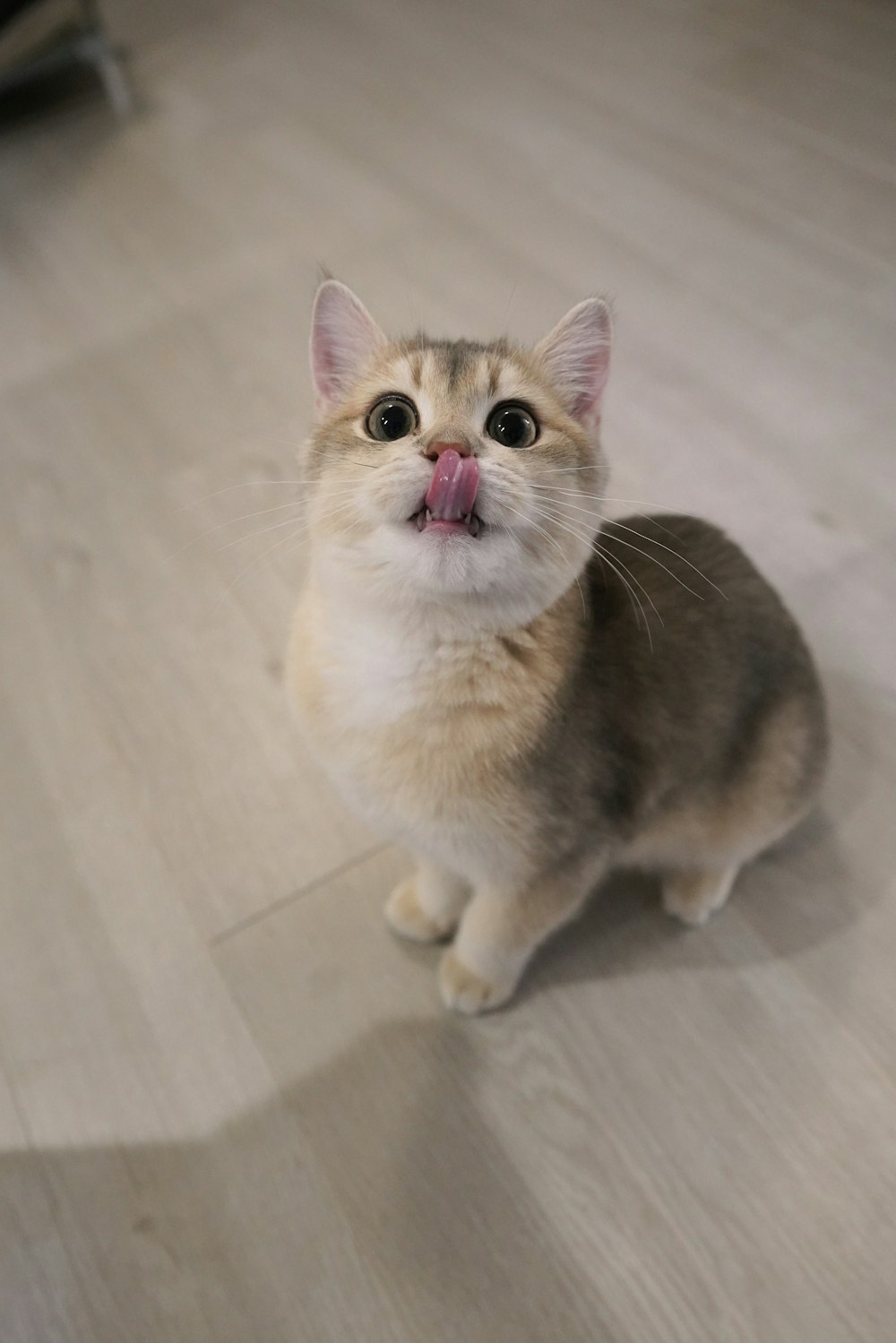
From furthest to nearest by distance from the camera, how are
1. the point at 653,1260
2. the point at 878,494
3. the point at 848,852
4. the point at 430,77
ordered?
the point at 430,77 < the point at 878,494 < the point at 848,852 < the point at 653,1260

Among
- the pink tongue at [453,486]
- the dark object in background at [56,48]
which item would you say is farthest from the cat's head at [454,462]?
the dark object in background at [56,48]

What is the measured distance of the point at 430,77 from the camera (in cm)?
246

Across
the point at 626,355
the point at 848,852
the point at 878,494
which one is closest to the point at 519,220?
the point at 626,355

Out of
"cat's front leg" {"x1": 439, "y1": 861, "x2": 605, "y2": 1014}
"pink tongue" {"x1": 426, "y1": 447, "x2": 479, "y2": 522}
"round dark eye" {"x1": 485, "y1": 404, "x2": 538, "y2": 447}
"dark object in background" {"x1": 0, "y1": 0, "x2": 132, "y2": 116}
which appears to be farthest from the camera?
"dark object in background" {"x1": 0, "y1": 0, "x2": 132, "y2": 116}

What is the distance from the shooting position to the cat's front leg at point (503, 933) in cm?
89

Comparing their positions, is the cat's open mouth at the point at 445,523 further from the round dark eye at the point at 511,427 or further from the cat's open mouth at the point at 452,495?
the round dark eye at the point at 511,427

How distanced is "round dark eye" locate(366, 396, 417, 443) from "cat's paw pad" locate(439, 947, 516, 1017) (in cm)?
58

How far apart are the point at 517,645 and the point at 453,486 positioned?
18 cm

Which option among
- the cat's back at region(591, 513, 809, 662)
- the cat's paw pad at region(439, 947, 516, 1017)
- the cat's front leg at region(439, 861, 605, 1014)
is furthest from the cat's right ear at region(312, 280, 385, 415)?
the cat's paw pad at region(439, 947, 516, 1017)

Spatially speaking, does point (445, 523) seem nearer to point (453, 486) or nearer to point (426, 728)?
point (453, 486)

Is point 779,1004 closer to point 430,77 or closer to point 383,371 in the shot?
point 383,371

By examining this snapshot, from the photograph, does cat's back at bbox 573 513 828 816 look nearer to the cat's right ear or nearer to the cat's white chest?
the cat's white chest

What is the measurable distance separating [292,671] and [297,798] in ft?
1.16

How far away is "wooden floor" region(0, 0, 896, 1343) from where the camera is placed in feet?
2.96
